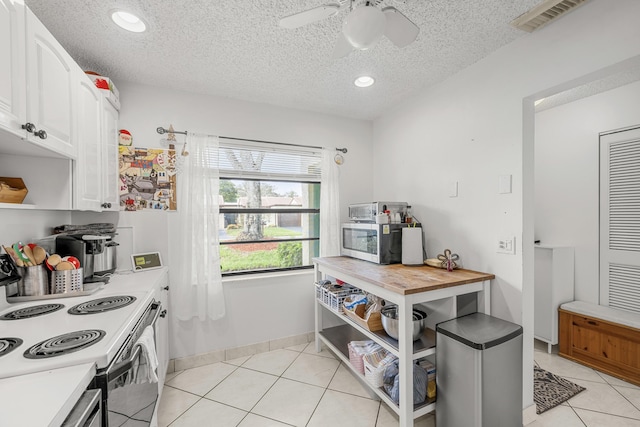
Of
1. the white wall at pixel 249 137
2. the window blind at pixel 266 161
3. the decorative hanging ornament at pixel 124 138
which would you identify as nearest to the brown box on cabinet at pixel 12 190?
the white wall at pixel 249 137

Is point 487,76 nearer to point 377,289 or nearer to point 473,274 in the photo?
point 473,274

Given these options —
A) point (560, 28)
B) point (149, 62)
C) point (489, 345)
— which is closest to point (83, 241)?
point (149, 62)

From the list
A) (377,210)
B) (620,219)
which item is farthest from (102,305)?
(620,219)

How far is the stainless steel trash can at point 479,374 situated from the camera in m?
1.44

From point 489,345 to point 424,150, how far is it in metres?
1.66

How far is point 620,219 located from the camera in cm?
243

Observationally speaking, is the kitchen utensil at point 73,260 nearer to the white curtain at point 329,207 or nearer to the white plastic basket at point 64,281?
the white plastic basket at point 64,281

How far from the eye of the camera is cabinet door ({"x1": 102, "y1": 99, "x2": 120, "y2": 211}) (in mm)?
1874

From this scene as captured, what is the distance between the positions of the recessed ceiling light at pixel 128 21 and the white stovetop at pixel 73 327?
1.54m

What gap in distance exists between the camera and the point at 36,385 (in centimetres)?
76

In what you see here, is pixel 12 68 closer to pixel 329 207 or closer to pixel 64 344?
pixel 64 344

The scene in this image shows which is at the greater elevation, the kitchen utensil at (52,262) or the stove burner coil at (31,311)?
the kitchen utensil at (52,262)

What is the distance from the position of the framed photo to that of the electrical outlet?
2.59 m

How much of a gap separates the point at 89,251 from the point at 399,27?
7.11 ft
